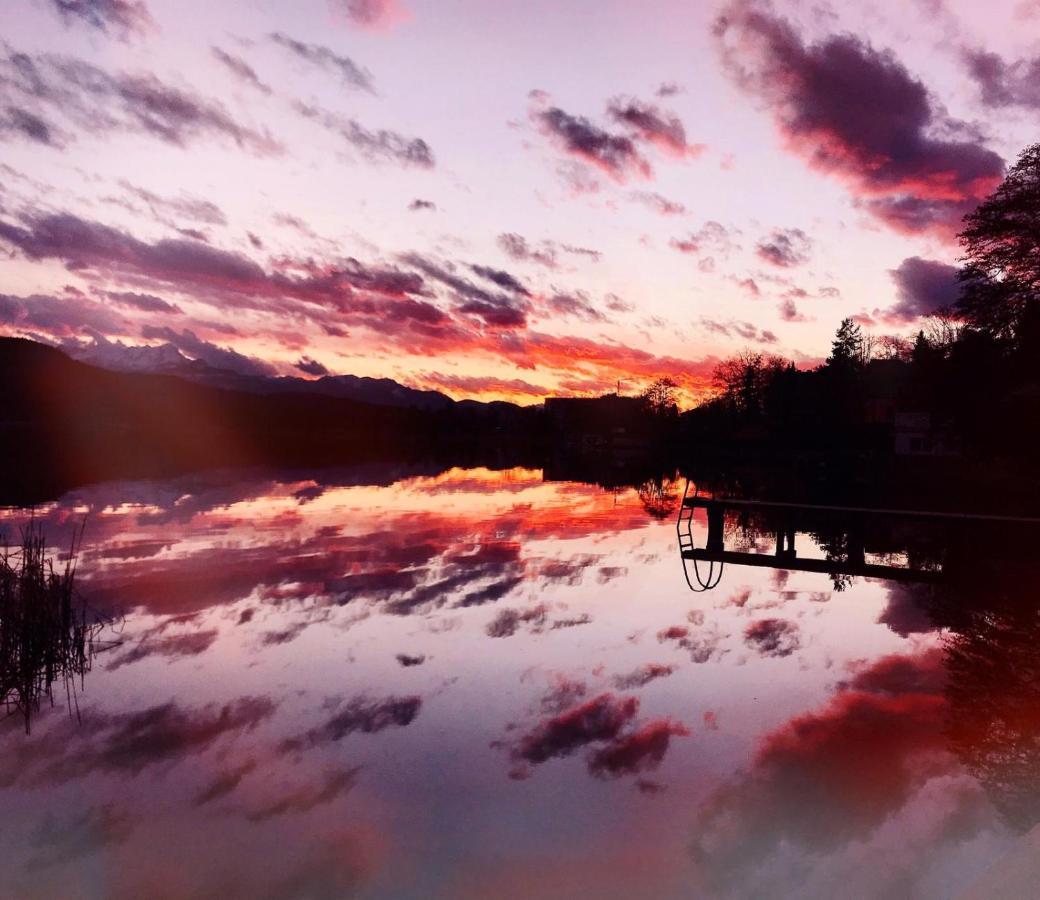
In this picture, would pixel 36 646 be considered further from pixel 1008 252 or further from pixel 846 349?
pixel 846 349

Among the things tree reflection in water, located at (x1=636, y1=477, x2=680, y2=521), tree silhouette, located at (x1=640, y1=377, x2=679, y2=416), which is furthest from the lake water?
tree silhouette, located at (x1=640, y1=377, x2=679, y2=416)

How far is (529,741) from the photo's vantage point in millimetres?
9297

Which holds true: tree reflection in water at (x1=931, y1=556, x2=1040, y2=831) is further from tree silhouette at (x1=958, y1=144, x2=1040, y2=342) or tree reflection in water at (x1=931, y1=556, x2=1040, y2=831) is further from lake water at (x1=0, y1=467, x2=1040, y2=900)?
tree silhouette at (x1=958, y1=144, x2=1040, y2=342)

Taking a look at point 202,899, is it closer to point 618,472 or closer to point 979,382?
point 979,382

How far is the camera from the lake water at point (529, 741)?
22.3 feet

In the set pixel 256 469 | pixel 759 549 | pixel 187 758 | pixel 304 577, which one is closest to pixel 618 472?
pixel 256 469

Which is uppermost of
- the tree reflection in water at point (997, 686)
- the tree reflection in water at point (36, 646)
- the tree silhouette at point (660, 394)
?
the tree silhouette at point (660, 394)

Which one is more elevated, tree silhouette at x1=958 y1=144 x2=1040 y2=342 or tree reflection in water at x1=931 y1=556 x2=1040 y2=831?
tree silhouette at x1=958 y1=144 x2=1040 y2=342

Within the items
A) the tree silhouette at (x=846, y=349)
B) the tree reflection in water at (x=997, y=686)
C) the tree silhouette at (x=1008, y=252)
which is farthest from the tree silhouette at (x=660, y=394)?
the tree reflection in water at (x=997, y=686)

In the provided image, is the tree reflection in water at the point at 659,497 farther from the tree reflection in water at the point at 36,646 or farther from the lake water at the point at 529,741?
the tree reflection in water at the point at 36,646

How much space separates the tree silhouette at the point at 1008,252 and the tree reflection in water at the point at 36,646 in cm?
3722

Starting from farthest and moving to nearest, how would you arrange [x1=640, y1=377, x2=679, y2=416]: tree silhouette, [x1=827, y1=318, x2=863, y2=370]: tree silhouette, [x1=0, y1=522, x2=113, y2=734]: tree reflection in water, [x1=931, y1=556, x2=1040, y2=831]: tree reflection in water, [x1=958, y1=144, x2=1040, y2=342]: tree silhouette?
[x1=640, y1=377, x2=679, y2=416]: tree silhouette → [x1=827, y1=318, x2=863, y2=370]: tree silhouette → [x1=958, y1=144, x2=1040, y2=342]: tree silhouette → [x1=0, y1=522, x2=113, y2=734]: tree reflection in water → [x1=931, y1=556, x2=1040, y2=831]: tree reflection in water

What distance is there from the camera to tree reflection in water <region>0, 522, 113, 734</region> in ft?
36.0

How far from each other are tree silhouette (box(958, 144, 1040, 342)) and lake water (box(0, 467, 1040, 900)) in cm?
2156
